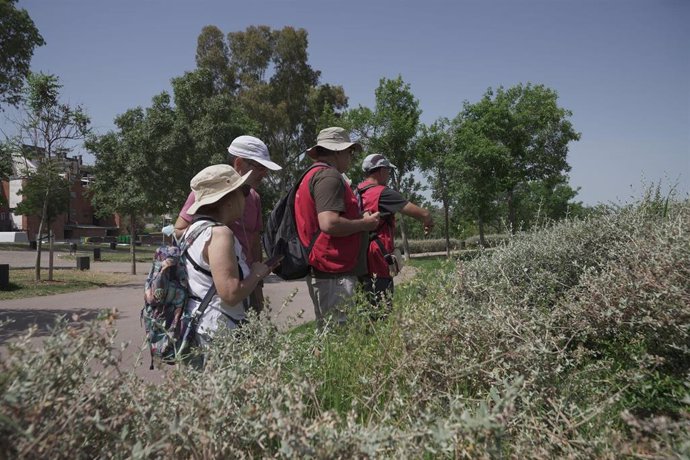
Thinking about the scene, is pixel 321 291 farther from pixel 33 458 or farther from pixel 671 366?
pixel 33 458

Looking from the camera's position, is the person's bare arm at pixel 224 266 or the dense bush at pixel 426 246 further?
the dense bush at pixel 426 246

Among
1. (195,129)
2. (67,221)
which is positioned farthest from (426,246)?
(67,221)

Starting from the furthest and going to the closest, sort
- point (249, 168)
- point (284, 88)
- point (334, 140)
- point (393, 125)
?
1. point (284, 88)
2. point (393, 125)
3. point (334, 140)
4. point (249, 168)

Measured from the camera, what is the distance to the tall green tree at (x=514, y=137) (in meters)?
26.1

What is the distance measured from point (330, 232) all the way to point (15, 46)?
63.0ft

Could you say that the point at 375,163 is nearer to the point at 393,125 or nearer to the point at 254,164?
the point at 254,164

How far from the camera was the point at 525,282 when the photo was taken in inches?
156

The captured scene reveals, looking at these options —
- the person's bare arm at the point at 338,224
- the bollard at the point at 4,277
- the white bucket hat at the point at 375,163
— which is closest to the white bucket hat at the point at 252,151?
the person's bare arm at the point at 338,224

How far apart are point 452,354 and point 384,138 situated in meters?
23.0

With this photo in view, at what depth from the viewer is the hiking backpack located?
8.71 ft

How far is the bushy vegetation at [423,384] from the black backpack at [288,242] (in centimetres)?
81

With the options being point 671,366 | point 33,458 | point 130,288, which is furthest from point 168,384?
point 130,288

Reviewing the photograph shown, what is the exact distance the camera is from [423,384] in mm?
2258

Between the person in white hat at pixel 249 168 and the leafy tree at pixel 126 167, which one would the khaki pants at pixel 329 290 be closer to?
the person in white hat at pixel 249 168
